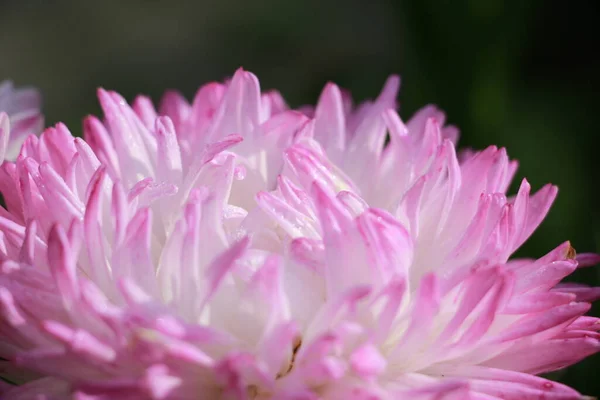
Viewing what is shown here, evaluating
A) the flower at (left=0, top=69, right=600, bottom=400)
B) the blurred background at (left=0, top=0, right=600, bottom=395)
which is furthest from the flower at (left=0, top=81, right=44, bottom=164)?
the blurred background at (left=0, top=0, right=600, bottom=395)

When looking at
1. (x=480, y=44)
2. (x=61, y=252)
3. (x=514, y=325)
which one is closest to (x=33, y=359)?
(x=61, y=252)

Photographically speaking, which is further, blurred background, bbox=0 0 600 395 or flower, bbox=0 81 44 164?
blurred background, bbox=0 0 600 395

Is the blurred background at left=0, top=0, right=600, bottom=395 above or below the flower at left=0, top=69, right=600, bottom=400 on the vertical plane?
above

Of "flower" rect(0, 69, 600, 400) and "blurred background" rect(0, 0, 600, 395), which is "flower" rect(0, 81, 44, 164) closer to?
"flower" rect(0, 69, 600, 400)

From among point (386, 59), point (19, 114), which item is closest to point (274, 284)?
point (19, 114)

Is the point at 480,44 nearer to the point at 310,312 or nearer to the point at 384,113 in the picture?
the point at 384,113

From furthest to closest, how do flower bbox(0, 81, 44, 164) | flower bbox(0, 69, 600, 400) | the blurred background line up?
the blurred background → flower bbox(0, 81, 44, 164) → flower bbox(0, 69, 600, 400)
